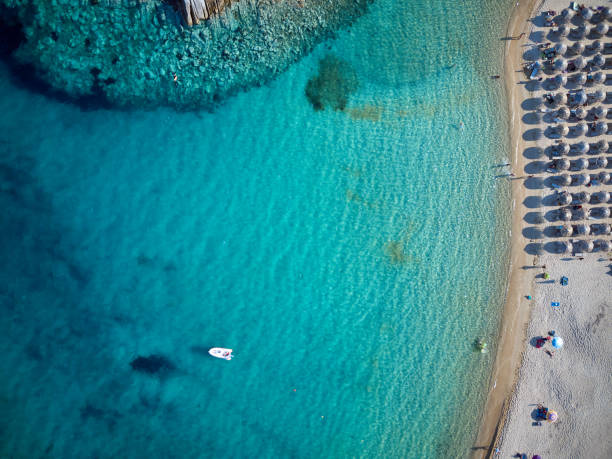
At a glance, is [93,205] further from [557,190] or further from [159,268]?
[557,190]

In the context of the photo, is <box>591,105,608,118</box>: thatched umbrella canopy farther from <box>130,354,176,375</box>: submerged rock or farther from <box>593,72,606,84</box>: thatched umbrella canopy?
<box>130,354,176,375</box>: submerged rock

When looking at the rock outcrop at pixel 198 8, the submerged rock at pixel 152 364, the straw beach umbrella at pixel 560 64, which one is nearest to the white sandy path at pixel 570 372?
the straw beach umbrella at pixel 560 64

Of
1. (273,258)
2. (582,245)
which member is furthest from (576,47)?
(273,258)

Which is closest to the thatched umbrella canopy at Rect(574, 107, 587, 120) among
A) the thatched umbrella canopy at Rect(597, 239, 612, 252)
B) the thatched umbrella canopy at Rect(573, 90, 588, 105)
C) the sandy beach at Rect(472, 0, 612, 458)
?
the thatched umbrella canopy at Rect(573, 90, 588, 105)

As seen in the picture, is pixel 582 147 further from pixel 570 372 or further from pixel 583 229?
pixel 570 372

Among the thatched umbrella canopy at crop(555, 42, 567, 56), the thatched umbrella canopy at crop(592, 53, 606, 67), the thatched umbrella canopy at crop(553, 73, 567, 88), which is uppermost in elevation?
the thatched umbrella canopy at crop(555, 42, 567, 56)

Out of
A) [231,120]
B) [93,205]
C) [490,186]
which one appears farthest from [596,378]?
[93,205]
